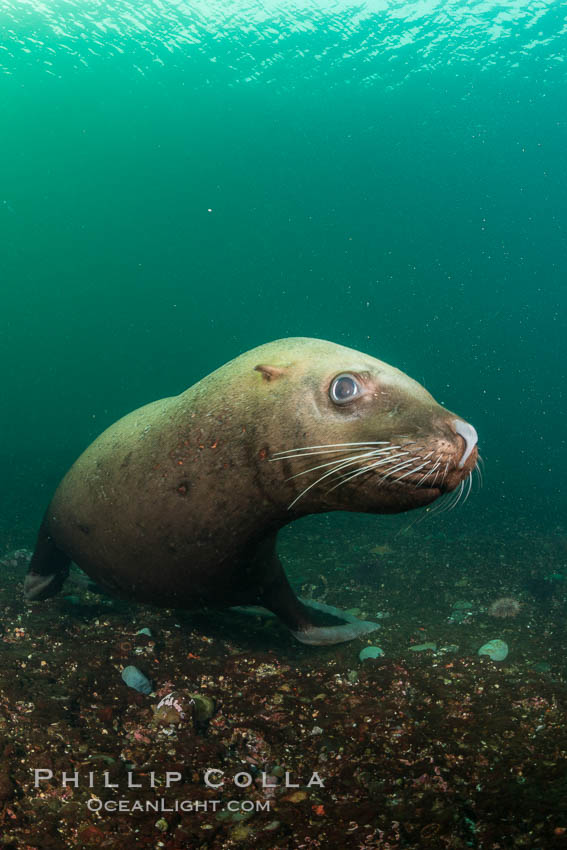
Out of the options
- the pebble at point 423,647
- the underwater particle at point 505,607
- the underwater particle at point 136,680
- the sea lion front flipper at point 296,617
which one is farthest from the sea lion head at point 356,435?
the underwater particle at point 505,607

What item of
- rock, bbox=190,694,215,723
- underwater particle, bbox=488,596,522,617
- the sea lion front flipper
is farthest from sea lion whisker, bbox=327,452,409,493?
underwater particle, bbox=488,596,522,617

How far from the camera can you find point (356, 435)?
215cm

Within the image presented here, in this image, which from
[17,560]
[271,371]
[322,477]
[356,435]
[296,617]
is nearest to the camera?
[356,435]

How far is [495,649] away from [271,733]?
5.96 ft

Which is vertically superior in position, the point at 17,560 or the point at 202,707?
the point at 202,707

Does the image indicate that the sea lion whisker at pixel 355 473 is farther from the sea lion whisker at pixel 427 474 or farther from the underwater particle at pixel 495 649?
the underwater particle at pixel 495 649

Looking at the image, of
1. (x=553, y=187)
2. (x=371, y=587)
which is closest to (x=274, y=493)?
(x=371, y=587)

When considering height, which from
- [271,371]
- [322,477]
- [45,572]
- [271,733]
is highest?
[271,371]

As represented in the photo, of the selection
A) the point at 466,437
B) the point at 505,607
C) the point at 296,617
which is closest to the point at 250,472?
the point at 466,437

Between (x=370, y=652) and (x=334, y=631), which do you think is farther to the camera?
(x=334, y=631)

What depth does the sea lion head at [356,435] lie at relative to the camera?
197cm

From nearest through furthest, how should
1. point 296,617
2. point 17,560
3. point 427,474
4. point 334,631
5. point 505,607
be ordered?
point 427,474, point 296,617, point 334,631, point 505,607, point 17,560

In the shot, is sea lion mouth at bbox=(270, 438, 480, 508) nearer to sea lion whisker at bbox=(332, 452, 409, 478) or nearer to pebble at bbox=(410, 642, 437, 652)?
sea lion whisker at bbox=(332, 452, 409, 478)

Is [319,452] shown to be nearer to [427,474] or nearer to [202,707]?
[427,474]
